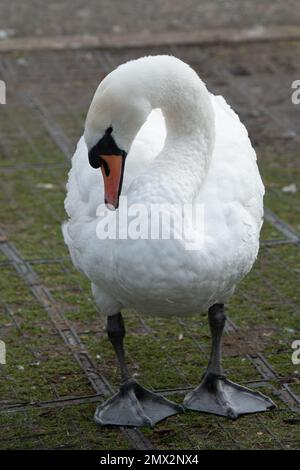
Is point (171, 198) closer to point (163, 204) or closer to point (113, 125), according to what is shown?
point (163, 204)

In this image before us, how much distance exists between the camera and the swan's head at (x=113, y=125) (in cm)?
427

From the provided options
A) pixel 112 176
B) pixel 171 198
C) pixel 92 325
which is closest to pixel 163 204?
pixel 171 198

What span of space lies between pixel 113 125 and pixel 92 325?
1.59m

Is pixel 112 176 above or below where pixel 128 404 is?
above

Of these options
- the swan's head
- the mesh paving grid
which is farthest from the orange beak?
the mesh paving grid

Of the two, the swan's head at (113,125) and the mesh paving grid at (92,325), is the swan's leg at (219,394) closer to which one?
the mesh paving grid at (92,325)

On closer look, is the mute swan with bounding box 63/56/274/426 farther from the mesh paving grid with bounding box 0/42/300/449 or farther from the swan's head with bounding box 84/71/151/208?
the mesh paving grid with bounding box 0/42/300/449

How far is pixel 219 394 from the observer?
4.85 m

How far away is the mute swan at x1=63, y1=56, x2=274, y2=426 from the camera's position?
4281 millimetres

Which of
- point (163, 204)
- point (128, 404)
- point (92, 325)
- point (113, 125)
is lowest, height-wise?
point (92, 325)

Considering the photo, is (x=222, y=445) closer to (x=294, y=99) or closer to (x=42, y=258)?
(x=42, y=258)

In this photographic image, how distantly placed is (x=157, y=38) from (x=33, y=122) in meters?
2.02

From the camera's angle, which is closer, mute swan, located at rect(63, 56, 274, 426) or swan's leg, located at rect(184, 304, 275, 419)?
mute swan, located at rect(63, 56, 274, 426)

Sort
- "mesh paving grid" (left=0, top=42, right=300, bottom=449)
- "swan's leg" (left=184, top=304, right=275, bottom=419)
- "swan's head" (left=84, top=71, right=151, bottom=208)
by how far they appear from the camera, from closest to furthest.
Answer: "swan's head" (left=84, top=71, right=151, bottom=208) < "mesh paving grid" (left=0, top=42, right=300, bottom=449) < "swan's leg" (left=184, top=304, right=275, bottom=419)
